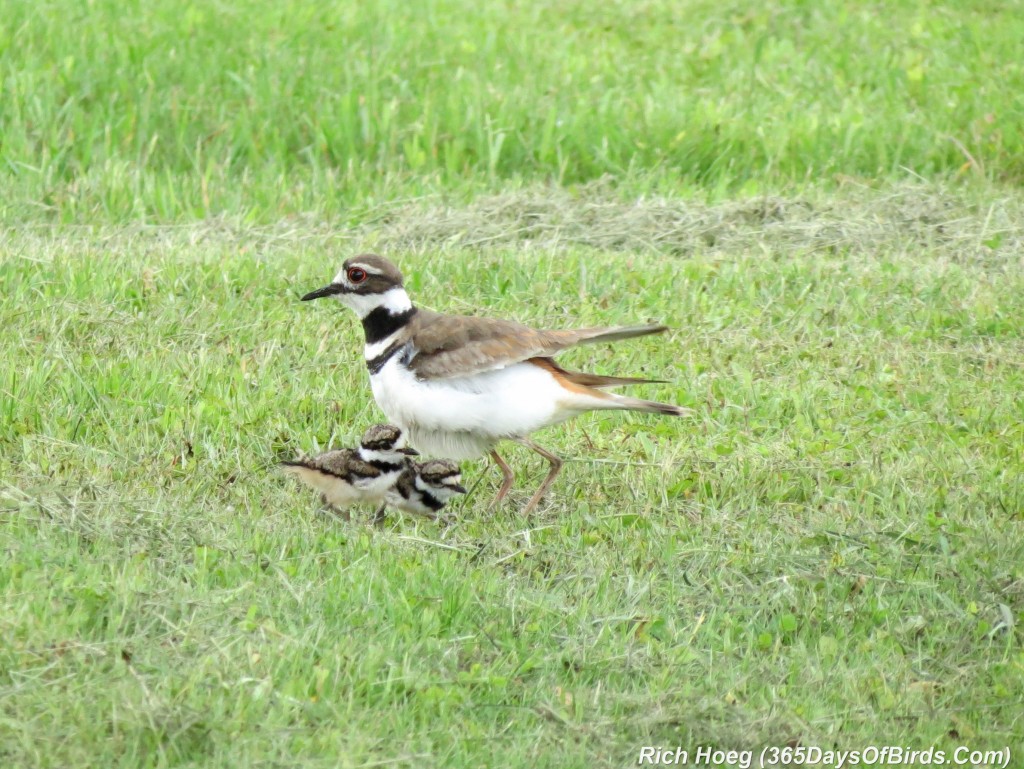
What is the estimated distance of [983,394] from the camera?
8016 millimetres

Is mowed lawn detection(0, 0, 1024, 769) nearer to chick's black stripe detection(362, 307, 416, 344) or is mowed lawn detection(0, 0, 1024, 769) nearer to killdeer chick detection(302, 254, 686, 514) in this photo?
killdeer chick detection(302, 254, 686, 514)

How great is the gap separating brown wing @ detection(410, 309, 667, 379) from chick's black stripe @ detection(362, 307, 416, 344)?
32cm

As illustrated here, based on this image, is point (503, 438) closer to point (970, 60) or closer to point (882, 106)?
point (882, 106)

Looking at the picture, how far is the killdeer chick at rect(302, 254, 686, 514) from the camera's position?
6.60 meters

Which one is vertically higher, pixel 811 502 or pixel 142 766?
pixel 142 766

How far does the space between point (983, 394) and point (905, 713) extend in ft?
11.0

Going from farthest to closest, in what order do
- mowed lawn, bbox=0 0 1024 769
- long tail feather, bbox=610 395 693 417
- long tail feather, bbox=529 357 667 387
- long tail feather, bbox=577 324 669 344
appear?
1. long tail feather, bbox=529 357 667 387
2. long tail feather, bbox=610 395 693 417
3. long tail feather, bbox=577 324 669 344
4. mowed lawn, bbox=0 0 1024 769

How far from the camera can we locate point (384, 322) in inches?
278

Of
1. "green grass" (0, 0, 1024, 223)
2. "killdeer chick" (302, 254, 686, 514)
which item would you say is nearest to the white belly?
"killdeer chick" (302, 254, 686, 514)

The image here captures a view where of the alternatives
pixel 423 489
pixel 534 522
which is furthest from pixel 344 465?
pixel 534 522

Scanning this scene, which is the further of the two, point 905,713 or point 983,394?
point 983,394

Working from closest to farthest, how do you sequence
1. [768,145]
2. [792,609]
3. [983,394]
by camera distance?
[792,609]
[983,394]
[768,145]

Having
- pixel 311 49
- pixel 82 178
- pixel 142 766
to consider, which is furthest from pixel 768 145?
pixel 142 766

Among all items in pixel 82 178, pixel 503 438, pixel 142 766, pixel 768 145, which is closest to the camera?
pixel 142 766
